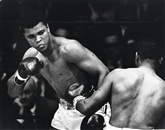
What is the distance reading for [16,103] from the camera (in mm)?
3982

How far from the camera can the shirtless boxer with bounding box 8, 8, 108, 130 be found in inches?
141

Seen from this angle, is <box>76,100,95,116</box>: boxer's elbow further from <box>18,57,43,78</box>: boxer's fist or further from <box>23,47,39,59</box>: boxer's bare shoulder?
<box>23,47,39,59</box>: boxer's bare shoulder

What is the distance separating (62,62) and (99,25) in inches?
22.9

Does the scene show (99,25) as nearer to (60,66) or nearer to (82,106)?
(60,66)

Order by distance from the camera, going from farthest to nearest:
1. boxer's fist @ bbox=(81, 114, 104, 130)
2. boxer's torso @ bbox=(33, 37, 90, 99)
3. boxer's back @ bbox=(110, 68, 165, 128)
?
boxer's torso @ bbox=(33, 37, 90, 99)
boxer's fist @ bbox=(81, 114, 104, 130)
boxer's back @ bbox=(110, 68, 165, 128)

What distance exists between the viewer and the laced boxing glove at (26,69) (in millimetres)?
3615

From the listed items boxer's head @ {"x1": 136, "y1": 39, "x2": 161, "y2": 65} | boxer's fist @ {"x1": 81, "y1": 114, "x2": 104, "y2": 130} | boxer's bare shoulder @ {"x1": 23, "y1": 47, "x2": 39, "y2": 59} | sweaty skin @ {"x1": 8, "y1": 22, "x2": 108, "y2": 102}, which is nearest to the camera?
boxer's head @ {"x1": 136, "y1": 39, "x2": 161, "y2": 65}

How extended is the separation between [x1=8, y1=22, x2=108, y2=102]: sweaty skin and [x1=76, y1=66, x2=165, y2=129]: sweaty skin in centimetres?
49

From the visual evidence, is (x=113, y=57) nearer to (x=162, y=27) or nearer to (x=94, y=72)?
(x=94, y=72)

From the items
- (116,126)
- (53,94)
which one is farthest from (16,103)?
(116,126)

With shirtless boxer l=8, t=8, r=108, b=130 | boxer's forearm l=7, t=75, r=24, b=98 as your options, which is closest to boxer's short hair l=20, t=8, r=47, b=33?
shirtless boxer l=8, t=8, r=108, b=130

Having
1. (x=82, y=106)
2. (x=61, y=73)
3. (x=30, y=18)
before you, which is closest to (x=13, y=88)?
(x=61, y=73)

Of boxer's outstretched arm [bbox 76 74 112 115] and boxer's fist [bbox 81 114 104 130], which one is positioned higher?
boxer's outstretched arm [bbox 76 74 112 115]

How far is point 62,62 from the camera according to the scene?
12.2 feet
